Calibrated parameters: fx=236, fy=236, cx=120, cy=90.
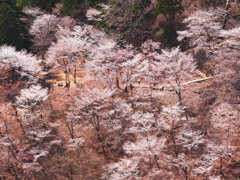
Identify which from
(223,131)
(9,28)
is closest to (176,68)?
(223,131)

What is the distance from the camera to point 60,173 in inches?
987

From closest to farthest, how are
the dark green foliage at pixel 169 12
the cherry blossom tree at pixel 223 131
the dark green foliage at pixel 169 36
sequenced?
the cherry blossom tree at pixel 223 131, the dark green foliage at pixel 169 12, the dark green foliage at pixel 169 36

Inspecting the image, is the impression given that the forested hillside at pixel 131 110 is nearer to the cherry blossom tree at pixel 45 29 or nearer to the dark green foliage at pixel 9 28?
the dark green foliage at pixel 9 28

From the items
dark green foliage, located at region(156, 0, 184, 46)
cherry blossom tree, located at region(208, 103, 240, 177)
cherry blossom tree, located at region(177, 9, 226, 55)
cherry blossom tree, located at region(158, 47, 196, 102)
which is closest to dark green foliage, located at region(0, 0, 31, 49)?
dark green foliage, located at region(156, 0, 184, 46)

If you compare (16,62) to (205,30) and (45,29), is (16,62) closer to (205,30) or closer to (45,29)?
(45,29)

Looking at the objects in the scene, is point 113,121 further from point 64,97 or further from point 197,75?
point 197,75

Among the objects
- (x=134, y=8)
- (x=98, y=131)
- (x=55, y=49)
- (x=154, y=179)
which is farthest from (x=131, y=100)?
(x=134, y=8)

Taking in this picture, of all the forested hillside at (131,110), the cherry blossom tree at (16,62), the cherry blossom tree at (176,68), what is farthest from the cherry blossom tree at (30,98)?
the cherry blossom tree at (176,68)

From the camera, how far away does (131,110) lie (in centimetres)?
2695

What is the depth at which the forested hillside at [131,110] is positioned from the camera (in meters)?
21.7

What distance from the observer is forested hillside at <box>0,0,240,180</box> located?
21703 mm

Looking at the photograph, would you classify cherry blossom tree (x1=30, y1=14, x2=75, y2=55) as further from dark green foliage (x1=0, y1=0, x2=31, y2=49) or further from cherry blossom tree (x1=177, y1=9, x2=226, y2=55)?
cherry blossom tree (x1=177, y1=9, x2=226, y2=55)

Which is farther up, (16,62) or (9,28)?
(9,28)

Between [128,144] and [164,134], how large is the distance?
13.8 ft
